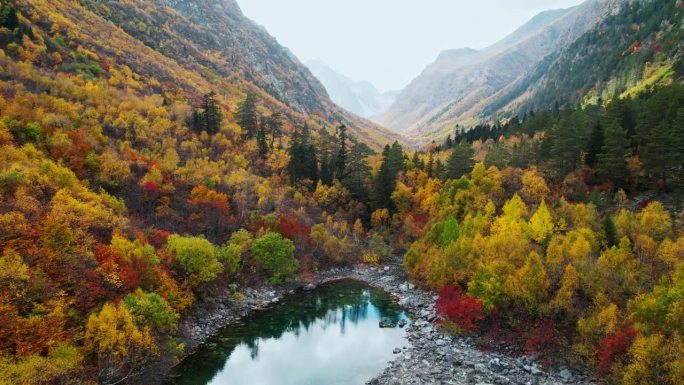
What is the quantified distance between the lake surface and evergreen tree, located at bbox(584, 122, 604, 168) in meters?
39.3

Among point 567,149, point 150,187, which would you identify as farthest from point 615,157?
point 150,187

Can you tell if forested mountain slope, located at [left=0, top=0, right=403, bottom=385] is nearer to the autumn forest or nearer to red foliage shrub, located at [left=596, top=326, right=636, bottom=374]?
the autumn forest

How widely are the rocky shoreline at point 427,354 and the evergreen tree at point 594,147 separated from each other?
34.6 metres

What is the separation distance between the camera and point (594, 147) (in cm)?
6744

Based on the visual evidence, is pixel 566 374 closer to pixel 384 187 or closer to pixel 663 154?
pixel 663 154

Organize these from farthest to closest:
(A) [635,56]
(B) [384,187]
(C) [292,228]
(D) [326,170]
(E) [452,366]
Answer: (A) [635,56] < (D) [326,170] < (B) [384,187] < (C) [292,228] < (E) [452,366]

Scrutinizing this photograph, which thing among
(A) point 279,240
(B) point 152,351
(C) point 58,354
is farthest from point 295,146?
(C) point 58,354

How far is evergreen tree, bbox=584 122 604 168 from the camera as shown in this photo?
67.3m

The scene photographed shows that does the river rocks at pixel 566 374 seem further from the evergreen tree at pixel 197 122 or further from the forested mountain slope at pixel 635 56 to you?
the forested mountain slope at pixel 635 56

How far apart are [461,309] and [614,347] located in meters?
15.9

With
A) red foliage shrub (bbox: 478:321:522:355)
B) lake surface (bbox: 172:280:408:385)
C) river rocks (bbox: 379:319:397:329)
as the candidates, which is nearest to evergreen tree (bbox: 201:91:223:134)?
lake surface (bbox: 172:280:408:385)

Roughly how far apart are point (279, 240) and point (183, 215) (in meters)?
15.0

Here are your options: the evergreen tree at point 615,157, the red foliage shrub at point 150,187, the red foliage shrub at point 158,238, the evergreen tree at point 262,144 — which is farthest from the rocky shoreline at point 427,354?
the evergreen tree at point 262,144

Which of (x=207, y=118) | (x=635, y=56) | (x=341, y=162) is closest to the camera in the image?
(x=207, y=118)
